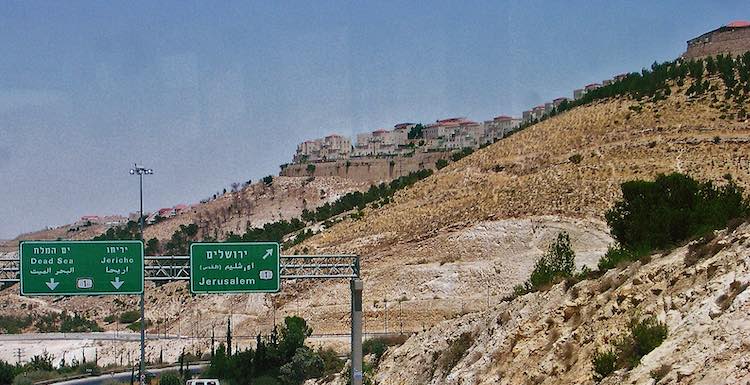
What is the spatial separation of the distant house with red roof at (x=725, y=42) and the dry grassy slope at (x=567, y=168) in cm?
2300

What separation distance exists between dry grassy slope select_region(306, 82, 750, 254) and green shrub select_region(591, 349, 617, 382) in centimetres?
4490

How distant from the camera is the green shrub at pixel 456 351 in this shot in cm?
2481

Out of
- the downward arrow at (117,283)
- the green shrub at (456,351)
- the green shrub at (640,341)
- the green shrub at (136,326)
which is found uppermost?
the downward arrow at (117,283)

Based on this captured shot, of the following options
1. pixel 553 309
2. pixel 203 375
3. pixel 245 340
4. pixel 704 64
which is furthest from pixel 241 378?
pixel 704 64

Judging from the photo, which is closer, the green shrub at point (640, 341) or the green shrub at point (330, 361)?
the green shrub at point (640, 341)

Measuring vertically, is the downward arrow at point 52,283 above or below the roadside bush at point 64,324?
above

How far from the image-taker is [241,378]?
150ft

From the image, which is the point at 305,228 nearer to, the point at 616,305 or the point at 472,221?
the point at 472,221

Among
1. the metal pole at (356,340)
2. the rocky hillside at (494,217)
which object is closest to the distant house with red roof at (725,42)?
the rocky hillside at (494,217)

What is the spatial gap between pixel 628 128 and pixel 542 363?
57.6m

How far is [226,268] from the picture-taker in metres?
27.5

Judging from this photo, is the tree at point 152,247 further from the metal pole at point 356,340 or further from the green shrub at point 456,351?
the green shrub at point 456,351

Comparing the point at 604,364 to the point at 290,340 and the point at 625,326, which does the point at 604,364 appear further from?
the point at 290,340

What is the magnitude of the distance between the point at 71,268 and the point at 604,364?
16923 millimetres
